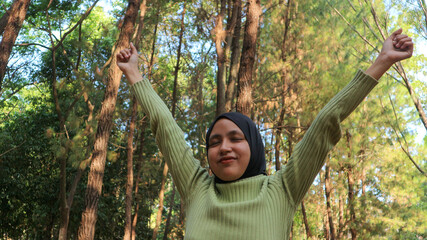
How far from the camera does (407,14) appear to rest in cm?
784

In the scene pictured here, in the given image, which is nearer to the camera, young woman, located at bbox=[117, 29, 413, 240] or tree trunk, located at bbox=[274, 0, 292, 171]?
young woman, located at bbox=[117, 29, 413, 240]

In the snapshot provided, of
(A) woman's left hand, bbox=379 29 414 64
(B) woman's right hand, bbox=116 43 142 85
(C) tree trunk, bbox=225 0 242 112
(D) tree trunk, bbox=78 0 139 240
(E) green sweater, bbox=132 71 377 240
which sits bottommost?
(E) green sweater, bbox=132 71 377 240

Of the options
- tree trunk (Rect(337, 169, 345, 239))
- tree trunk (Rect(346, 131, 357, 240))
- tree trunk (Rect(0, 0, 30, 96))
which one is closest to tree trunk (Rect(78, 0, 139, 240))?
tree trunk (Rect(0, 0, 30, 96))

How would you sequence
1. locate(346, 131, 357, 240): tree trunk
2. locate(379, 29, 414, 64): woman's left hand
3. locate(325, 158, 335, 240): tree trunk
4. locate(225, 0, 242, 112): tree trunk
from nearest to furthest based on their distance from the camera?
1. locate(379, 29, 414, 64): woman's left hand
2. locate(225, 0, 242, 112): tree trunk
3. locate(325, 158, 335, 240): tree trunk
4. locate(346, 131, 357, 240): tree trunk

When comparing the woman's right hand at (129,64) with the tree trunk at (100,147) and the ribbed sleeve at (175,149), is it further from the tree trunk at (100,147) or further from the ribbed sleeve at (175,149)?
the tree trunk at (100,147)

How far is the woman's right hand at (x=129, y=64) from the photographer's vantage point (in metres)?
1.96

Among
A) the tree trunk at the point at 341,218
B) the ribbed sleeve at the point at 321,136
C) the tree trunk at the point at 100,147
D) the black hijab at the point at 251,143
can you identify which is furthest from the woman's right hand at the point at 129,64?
the tree trunk at the point at 341,218

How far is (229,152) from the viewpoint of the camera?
1.67m

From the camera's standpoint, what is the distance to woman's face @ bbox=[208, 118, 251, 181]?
167 cm

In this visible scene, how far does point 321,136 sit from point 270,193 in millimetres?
277

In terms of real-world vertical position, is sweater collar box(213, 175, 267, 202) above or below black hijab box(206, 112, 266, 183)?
below

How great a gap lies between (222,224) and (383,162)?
1213 centimetres

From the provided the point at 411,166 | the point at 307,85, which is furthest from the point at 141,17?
the point at 411,166

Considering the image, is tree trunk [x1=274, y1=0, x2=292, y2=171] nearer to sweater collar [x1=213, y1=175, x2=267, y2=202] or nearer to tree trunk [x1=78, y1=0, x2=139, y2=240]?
tree trunk [x1=78, y1=0, x2=139, y2=240]
